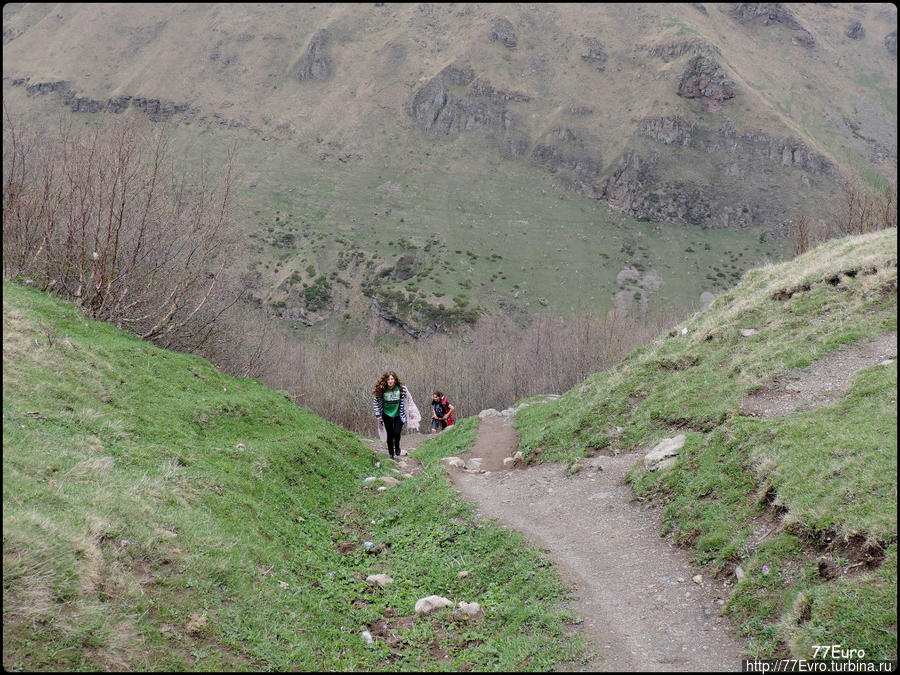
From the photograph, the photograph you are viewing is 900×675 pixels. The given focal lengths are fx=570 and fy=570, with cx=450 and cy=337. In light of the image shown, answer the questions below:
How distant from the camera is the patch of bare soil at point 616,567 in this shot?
6.95 metres

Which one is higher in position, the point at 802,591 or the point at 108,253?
the point at 108,253

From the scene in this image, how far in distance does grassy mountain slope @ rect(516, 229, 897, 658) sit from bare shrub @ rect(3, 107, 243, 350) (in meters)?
15.6

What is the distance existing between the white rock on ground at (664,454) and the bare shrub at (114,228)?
1716 centimetres

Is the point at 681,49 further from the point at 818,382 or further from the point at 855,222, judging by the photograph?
the point at 818,382

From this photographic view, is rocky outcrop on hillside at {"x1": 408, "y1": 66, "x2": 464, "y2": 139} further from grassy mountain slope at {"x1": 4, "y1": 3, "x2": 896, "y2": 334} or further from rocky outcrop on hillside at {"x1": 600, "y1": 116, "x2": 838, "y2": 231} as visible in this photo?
rocky outcrop on hillside at {"x1": 600, "y1": 116, "x2": 838, "y2": 231}

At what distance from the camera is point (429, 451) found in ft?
75.7

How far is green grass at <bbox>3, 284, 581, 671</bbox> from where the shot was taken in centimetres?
607

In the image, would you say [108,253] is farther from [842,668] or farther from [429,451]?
[842,668]

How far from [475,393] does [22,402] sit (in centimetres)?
6061

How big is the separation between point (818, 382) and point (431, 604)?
965 centimetres

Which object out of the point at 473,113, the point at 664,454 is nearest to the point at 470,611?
the point at 664,454

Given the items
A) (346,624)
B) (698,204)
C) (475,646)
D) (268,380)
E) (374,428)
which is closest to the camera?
(475,646)

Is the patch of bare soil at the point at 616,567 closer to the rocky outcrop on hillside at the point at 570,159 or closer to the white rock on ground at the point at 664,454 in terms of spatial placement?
the white rock on ground at the point at 664,454

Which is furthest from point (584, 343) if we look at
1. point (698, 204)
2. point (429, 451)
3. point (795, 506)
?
point (698, 204)
